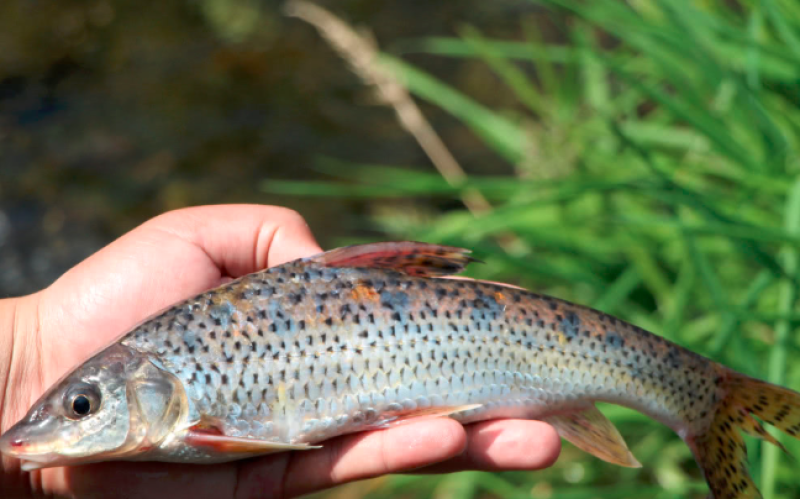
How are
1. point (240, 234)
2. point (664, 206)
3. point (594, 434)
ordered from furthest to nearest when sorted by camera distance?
point (664, 206), point (240, 234), point (594, 434)

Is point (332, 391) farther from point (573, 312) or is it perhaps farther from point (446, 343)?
point (573, 312)

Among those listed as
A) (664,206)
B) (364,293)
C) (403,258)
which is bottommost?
(364,293)

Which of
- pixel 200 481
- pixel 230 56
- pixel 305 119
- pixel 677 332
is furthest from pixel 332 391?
pixel 230 56

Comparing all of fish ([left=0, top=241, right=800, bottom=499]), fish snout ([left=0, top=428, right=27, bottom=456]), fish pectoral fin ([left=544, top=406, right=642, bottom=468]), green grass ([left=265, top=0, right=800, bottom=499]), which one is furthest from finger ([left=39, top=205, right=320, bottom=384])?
fish pectoral fin ([left=544, top=406, right=642, bottom=468])

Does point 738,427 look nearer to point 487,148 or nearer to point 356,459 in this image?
point 356,459

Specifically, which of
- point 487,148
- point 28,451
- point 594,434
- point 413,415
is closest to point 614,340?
point 594,434

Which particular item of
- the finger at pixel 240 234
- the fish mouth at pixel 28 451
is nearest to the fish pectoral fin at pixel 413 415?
the finger at pixel 240 234
